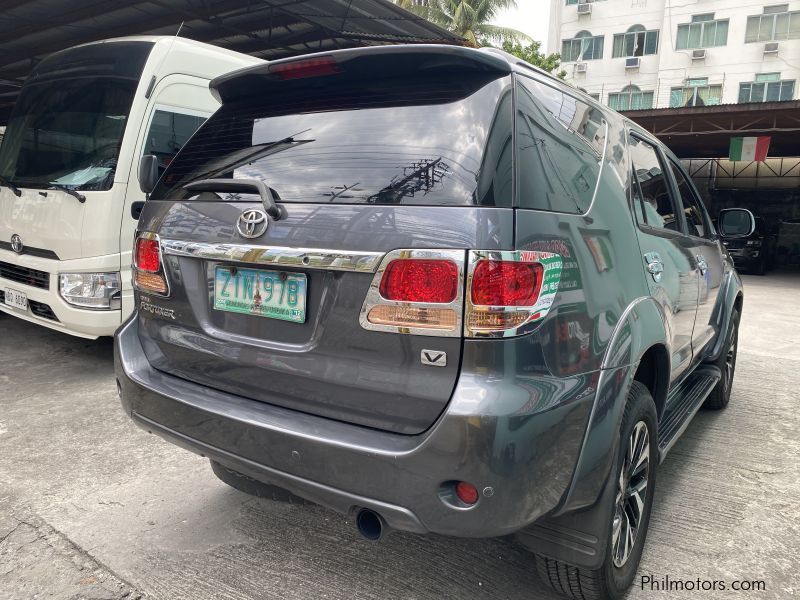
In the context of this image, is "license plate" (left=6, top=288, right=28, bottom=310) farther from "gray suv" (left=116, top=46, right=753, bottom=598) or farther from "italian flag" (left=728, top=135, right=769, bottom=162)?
"italian flag" (left=728, top=135, right=769, bottom=162)

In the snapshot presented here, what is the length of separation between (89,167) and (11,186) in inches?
32.7

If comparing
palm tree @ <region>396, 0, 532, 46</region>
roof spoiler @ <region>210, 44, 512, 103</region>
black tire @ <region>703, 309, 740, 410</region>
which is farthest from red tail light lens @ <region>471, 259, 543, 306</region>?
palm tree @ <region>396, 0, 532, 46</region>

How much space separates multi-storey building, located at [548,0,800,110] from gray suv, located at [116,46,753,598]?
24698mm

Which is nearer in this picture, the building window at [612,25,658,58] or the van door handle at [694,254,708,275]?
the van door handle at [694,254,708,275]

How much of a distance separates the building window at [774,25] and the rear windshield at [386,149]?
2871 centimetres

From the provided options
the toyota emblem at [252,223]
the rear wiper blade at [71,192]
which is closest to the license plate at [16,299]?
the rear wiper blade at [71,192]

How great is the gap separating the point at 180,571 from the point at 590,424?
5.38 feet

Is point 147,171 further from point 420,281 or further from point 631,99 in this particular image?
point 631,99

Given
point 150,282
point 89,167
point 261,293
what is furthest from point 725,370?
point 89,167

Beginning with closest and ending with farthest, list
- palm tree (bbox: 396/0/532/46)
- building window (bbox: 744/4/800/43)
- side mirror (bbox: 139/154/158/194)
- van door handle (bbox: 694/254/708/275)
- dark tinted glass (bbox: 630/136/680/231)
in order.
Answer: dark tinted glass (bbox: 630/136/680/231) < side mirror (bbox: 139/154/158/194) < van door handle (bbox: 694/254/708/275) < building window (bbox: 744/4/800/43) < palm tree (bbox: 396/0/532/46)

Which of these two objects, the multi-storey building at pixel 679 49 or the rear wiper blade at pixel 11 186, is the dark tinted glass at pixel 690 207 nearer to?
the rear wiper blade at pixel 11 186

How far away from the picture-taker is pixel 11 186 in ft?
16.0

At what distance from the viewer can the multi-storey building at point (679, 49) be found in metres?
24.4

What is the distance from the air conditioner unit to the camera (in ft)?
89.4
